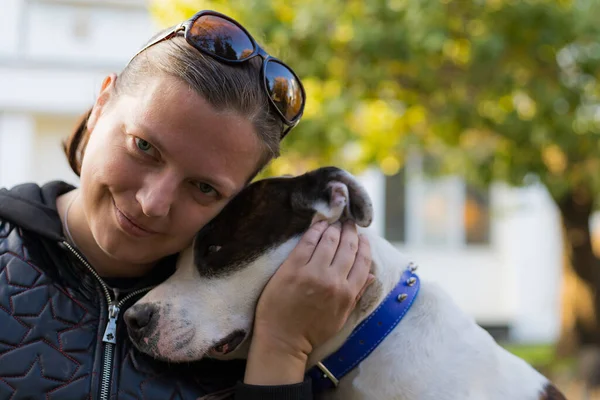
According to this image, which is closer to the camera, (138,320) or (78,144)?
(138,320)

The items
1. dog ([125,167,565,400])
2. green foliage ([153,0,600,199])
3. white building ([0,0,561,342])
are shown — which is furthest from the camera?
white building ([0,0,561,342])

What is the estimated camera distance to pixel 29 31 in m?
13.8

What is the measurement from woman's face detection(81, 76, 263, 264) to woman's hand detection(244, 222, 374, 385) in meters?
0.31

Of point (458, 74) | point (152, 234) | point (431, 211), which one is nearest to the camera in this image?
point (152, 234)

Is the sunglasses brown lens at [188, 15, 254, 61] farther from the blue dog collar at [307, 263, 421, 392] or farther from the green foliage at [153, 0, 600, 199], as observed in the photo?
the green foliage at [153, 0, 600, 199]

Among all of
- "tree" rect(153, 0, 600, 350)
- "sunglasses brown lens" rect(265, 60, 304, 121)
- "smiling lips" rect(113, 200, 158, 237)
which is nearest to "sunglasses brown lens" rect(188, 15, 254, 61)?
"sunglasses brown lens" rect(265, 60, 304, 121)

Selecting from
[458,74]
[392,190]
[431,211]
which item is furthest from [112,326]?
[431,211]

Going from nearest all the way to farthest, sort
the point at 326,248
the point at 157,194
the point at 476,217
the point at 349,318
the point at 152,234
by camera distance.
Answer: the point at 157,194 → the point at 152,234 → the point at 326,248 → the point at 349,318 → the point at 476,217

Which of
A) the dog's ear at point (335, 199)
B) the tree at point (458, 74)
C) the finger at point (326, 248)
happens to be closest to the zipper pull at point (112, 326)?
→ the finger at point (326, 248)

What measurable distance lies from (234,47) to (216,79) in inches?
6.0

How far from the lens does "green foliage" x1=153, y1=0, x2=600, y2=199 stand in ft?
21.6

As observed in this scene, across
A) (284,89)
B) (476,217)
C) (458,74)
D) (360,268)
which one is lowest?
(476,217)

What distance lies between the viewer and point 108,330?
189 cm

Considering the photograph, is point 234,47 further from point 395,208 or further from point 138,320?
point 395,208
